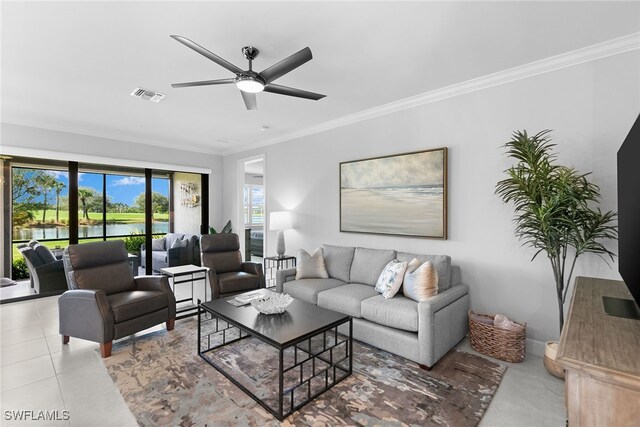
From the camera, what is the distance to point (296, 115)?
4.13 m

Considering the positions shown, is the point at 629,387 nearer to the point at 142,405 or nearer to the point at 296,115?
the point at 142,405

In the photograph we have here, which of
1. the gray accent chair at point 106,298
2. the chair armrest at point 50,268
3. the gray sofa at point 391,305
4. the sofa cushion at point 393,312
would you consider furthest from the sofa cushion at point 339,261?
the chair armrest at point 50,268

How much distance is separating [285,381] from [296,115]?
328 centimetres

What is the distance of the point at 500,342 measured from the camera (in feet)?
8.55

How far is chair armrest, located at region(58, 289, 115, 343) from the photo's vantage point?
8.80 feet

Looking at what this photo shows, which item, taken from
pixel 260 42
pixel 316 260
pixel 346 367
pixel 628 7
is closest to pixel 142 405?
pixel 346 367

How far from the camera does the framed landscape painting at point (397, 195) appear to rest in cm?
332

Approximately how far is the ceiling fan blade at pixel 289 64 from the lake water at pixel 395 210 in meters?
2.09

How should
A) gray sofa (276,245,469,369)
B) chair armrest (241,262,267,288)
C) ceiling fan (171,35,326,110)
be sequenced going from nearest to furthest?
ceiling fan (171,35,326,110), gray sofa (276,245,469,369), chair armrest (241,262,267,288)

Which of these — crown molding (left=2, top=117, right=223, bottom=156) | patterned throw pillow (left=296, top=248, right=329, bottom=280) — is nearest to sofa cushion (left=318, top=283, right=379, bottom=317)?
patterned throw pillow (left=296, top=248, right=329, bottom=280)

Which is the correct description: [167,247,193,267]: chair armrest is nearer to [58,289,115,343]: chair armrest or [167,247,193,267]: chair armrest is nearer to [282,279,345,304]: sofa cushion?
[58,289,115,343]: chair armrest

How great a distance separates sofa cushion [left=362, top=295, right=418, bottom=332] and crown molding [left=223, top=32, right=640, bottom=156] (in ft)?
7.49

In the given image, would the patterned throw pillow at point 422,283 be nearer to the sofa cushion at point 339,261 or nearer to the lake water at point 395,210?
the lake water at point 395,210

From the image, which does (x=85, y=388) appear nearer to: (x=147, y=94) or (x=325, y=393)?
(x=325, y=393)
